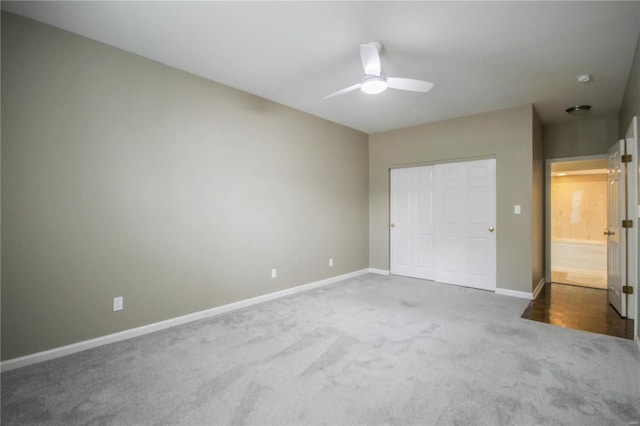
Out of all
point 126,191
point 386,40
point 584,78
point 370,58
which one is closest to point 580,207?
point 584,78

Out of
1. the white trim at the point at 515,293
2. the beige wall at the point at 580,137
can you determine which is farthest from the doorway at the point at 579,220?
the white trim at the point at 515,293

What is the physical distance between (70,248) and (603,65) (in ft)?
17.7

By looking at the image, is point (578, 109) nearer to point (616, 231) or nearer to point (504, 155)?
point (504, 155)

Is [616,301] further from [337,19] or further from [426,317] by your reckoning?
[337,19]

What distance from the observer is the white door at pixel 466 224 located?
4.66 meters

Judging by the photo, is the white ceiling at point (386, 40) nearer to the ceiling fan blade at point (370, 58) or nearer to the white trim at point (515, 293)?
the ceiling fan blade at point (370, 58)

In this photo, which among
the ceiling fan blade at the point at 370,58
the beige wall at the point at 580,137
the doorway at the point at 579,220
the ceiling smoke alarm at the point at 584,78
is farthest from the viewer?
the doorway at the point at 579,220

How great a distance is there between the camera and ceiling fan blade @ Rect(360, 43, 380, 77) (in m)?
2.42

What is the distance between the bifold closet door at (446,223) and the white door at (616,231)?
1326mm

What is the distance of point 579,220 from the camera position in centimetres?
783

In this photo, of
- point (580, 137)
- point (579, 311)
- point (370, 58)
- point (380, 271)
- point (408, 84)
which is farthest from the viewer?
point (380, 271)

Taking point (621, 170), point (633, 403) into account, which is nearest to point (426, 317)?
point (633, 403)

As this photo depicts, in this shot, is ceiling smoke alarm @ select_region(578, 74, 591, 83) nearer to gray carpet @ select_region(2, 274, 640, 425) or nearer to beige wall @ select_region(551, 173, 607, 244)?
gray carpet @ select_region(2, 274, 640, 425)

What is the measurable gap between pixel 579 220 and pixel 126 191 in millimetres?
9853
